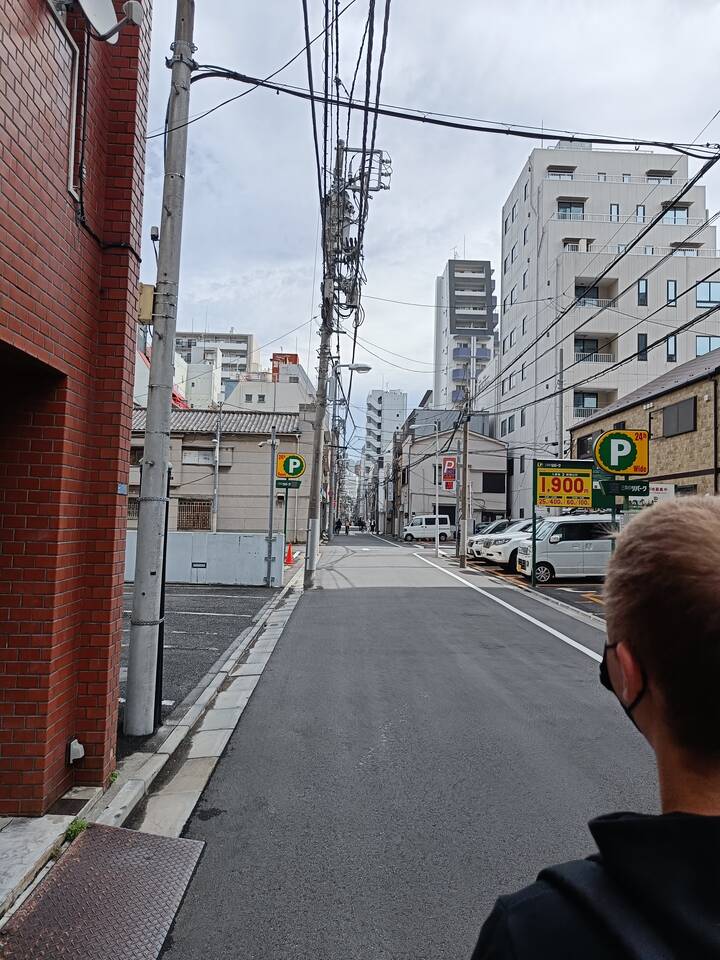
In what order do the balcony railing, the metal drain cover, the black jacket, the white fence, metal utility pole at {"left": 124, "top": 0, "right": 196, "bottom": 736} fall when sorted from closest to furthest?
the black jacket, the metal drain cover, metal utility pole at {"left": 124, "top": 0, "right": 196, "bottom": 736}, the white fence, the balcony railing

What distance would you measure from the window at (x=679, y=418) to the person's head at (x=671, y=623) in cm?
2227

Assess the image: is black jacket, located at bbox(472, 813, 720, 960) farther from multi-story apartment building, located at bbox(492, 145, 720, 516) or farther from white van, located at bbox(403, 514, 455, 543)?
white van, located at bbox(403, 514, 455, 543)

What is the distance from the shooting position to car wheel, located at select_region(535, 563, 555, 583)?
64.6 ft

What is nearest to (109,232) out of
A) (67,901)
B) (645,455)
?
(67,901)

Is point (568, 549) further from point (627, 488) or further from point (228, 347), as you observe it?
point (228, 347)

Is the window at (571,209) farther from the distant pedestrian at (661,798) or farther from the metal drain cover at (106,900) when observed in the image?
the distant pedestrian at (661,798)

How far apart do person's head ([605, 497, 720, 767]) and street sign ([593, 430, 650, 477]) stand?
15096 mm

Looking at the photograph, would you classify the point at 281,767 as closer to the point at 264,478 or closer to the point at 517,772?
the point at 517,772

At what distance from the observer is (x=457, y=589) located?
17250 millimetres

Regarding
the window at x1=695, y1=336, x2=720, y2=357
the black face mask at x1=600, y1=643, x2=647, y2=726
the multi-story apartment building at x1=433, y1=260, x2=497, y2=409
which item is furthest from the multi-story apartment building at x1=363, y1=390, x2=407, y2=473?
the black face mask at x1=600, y1=643, x2=647, y2=726

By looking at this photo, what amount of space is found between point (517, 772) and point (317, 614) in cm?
817

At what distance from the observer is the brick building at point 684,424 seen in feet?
65.6

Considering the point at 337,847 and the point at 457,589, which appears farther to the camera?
the point at 457,589

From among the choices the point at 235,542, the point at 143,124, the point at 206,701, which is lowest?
the point at 206,701
